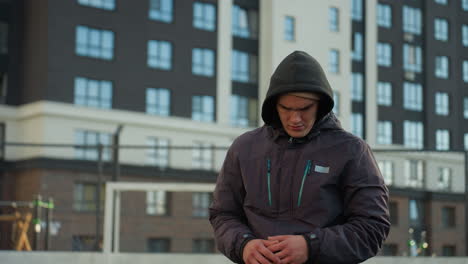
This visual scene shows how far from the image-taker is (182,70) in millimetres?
36500

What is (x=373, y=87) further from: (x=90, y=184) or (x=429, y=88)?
(x=90, y=184)

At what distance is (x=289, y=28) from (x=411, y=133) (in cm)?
1076

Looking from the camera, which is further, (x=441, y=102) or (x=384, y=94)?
(x=384, y=94)

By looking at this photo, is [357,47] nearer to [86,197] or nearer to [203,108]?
[203,108]

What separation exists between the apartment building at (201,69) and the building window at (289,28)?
8 centimetres

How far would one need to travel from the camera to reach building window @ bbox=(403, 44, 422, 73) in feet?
153

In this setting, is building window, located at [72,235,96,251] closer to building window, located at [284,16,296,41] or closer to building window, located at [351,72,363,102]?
building window, located at [284,16,296,41]

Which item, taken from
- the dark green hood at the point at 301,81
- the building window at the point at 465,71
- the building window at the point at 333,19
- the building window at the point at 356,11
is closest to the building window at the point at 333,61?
the building window at the point at 333,19

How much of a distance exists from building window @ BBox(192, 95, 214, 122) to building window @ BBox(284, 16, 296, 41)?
6.39 meters

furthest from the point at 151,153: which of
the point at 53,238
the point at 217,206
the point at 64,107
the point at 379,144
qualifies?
the point at 379,144

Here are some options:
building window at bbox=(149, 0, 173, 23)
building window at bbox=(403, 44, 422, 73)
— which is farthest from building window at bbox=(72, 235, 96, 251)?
building window at bbox=(403, 44, 422, 73)

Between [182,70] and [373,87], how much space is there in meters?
14.1

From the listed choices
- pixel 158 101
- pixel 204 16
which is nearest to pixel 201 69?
pixel 204 16

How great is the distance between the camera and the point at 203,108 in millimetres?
37438
